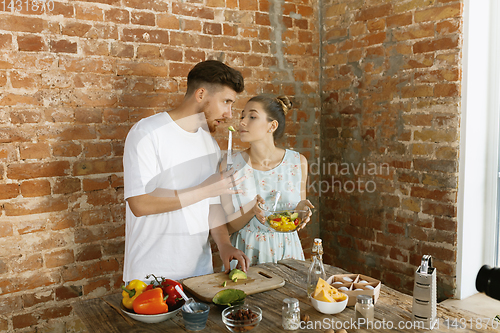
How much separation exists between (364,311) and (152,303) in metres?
0.71

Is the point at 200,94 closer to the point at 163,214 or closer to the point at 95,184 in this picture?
the point at 163,214

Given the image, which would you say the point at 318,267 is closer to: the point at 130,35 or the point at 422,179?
the point at 422,179

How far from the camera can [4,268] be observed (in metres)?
2.12

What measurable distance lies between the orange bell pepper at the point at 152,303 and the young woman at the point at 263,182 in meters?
1.08

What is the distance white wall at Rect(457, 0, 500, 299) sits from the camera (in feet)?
7.84

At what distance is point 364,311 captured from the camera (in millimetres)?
1372

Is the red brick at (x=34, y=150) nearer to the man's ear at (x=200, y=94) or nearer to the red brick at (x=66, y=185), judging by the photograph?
the red brick at (x=66, y=185)

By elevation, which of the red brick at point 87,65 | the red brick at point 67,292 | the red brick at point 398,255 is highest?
the red brick at point 87,65

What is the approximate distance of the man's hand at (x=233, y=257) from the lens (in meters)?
1.93

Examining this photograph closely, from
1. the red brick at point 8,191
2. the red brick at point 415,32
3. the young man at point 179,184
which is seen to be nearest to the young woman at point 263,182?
the young man at point 179,184

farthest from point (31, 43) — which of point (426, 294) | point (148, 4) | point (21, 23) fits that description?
point (426, 294)

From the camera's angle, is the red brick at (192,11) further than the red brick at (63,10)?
Yes

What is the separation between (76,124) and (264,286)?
4.54ft

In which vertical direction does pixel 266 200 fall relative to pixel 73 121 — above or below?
below
